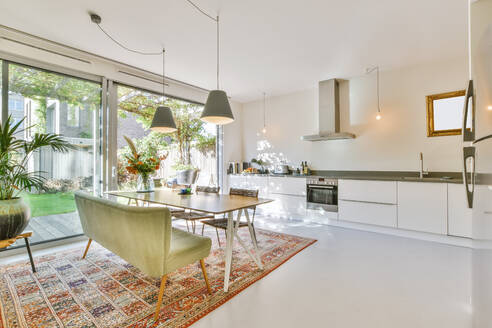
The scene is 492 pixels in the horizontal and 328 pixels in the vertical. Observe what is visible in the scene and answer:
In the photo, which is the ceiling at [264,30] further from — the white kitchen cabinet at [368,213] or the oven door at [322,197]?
the white kitchen cabinet at [368,213]

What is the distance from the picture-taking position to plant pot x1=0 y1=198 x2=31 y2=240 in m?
2.11

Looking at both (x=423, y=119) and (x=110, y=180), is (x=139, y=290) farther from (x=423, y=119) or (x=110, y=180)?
(x=423, y=119)

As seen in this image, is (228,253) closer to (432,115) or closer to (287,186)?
(287,186)

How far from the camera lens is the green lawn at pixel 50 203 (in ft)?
9.81

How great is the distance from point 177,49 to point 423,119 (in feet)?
13.2


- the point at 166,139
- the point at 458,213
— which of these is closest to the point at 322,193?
the point at 458,213

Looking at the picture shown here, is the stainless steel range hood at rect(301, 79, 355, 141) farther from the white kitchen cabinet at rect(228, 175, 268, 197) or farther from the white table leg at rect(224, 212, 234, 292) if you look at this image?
the white table leg at rect(224, 212, 234, 292)

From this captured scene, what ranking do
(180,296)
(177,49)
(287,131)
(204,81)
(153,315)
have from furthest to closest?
(287,131), (204,81), (177,49), (180,296), (153,315)

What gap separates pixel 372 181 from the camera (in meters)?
3.65

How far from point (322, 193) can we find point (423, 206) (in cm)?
147

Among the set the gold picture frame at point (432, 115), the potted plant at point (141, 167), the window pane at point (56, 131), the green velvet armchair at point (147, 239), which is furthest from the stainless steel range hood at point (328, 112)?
the window pane at point (56, 131)

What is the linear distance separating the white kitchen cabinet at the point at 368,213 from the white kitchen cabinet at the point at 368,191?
0.08 metres

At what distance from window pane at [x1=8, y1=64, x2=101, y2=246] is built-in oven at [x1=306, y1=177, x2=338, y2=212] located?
3.72m

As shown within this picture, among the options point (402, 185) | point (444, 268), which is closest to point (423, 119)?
point (402, 185)
